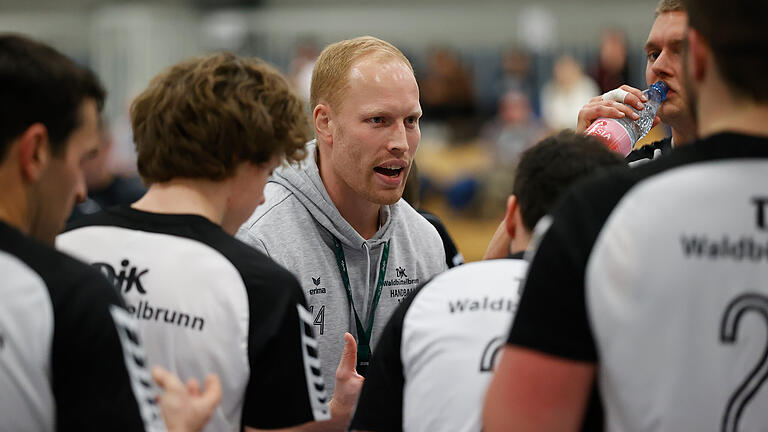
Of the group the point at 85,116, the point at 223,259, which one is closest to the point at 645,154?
the point at 223,259

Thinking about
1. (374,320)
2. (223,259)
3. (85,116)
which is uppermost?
(85,116)

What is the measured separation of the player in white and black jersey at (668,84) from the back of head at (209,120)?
114 cm

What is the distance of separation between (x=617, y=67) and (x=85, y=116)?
33.5 feet

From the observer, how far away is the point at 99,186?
950cm

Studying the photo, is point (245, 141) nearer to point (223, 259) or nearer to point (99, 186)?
point (223, 259)

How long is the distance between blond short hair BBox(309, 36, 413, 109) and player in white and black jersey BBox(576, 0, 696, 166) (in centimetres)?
71

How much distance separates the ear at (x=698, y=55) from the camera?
160 cm

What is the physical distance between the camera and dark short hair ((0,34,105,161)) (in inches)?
65.5

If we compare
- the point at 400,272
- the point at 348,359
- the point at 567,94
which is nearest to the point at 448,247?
the point at 400,272

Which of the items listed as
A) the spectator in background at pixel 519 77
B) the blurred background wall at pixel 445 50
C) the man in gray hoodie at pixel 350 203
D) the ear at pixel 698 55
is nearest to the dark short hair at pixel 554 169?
the ear at pixel 698 55

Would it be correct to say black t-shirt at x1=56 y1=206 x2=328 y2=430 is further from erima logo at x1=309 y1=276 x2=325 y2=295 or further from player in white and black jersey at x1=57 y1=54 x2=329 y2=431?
erima logo at x1=309 y1=276 x2=325 y2=295

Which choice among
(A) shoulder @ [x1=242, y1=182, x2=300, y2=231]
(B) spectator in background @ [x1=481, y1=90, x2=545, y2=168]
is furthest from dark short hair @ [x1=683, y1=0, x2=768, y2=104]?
(B) spectator in background @ [x1=481, y1=90, x2=545, y2=168]

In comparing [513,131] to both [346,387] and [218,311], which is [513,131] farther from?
[218,311]

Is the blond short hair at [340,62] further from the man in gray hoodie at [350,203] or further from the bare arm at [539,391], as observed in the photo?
the bare arm at [539,391]
